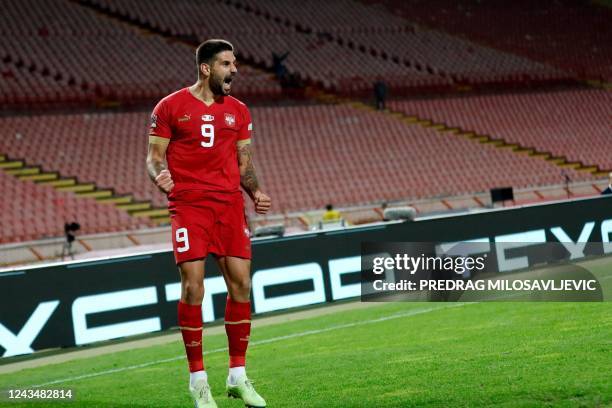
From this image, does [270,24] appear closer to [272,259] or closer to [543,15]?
[543,15]

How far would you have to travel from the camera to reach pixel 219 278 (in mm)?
13102

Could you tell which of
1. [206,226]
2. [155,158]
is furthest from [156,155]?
[206,226]

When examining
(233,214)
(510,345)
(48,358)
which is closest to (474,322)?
(510,345)

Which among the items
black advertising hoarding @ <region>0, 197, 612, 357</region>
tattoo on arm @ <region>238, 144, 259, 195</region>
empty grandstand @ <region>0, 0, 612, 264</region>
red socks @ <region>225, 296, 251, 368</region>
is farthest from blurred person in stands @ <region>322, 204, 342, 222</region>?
red socks @ <region>225, 296, 251, 368</region>

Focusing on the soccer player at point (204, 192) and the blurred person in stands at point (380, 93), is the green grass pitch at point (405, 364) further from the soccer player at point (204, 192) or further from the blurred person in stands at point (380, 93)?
the blurred person in stands at point (380, 93)

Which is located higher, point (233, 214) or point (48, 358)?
point (233, 214)

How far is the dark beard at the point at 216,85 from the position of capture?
5922 mm

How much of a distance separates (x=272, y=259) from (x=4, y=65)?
17.6 meters

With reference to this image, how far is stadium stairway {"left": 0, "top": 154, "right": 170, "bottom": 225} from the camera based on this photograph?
78.4 ft

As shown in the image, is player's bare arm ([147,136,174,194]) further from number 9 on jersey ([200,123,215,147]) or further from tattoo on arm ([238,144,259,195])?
tattoo on arm ([238,144,259,195])

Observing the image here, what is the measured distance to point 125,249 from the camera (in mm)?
21016

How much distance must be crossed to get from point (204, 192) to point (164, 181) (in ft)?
0.88

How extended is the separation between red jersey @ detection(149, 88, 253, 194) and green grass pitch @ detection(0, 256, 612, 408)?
1418 mm

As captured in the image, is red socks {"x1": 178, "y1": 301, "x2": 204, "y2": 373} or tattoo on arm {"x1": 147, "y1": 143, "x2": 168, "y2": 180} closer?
red socks {"x1": 178, "y1": 301, "x2": 204, "y2": 373}
